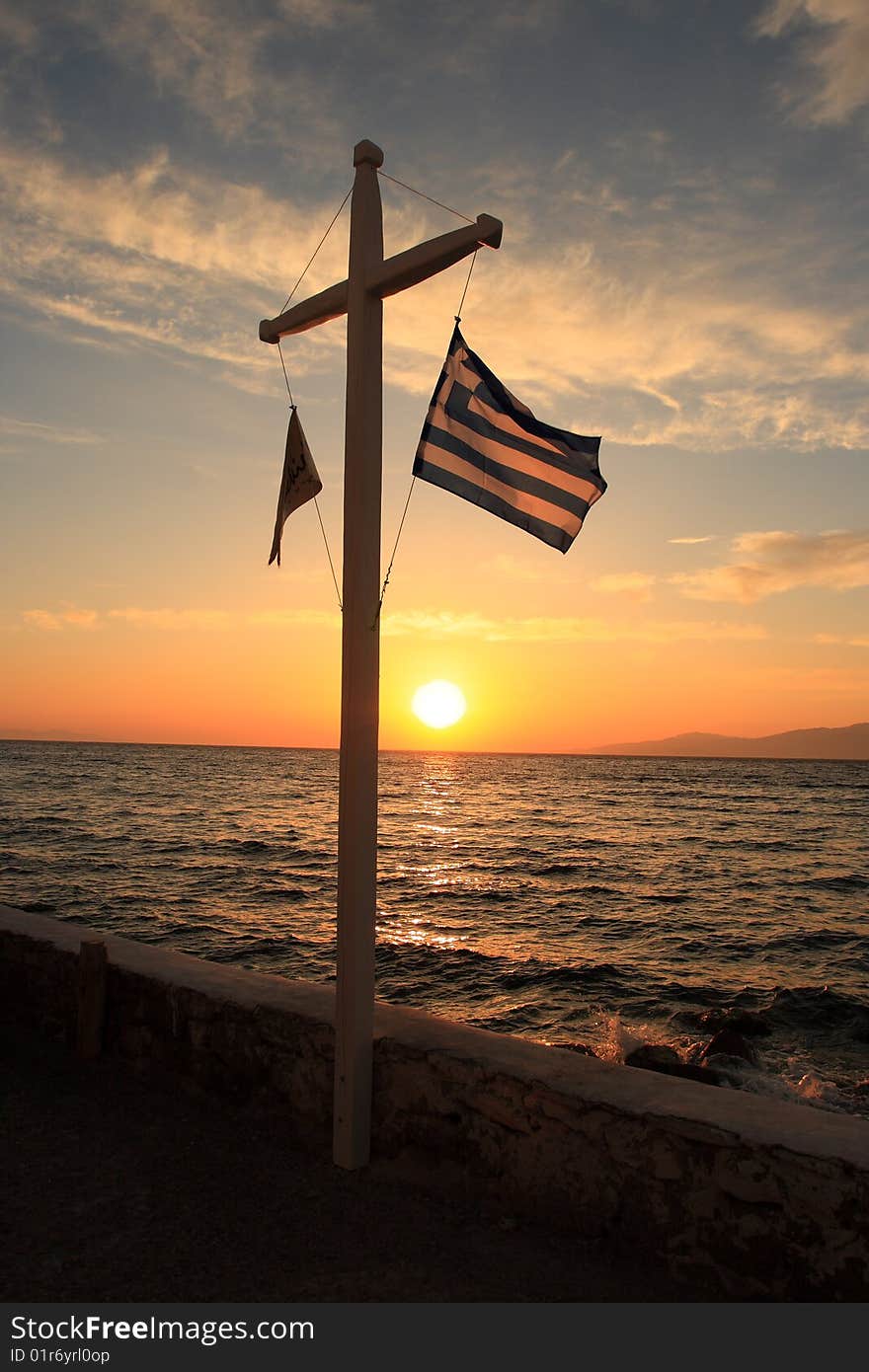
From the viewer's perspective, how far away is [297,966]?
15.4m

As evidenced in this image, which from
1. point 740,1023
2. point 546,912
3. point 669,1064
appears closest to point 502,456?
point 669,1064

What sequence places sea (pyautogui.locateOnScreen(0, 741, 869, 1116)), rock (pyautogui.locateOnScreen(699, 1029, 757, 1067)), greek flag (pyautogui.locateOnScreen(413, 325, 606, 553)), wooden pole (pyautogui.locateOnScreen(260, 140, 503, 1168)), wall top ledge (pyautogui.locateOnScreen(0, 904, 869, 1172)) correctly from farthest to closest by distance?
1. sea (pyautogui.locateOnScreen(0, 741, 869, 1116))
2. rock (pyautogui.locateOnScreen(699, 1029, 757, 1067))
3. greek flag (pyautogui.locateOnScreen(413, 325, 606, 553))
4. wooden pole (pyautogui.locateOnScreen(260, 140, 503, 1168))
5. wall top ledge (pyautogui.locateOnScreen(0, 904, 869, 1172))

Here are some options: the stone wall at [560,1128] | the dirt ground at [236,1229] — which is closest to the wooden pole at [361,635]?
the stone wall at [560,1128]

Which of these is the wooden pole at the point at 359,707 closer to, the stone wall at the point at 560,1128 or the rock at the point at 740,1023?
the stone wall at the point at 560,1128

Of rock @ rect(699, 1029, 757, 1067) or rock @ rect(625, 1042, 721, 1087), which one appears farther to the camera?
rock @ rect(699, 1029, 757, 1067)

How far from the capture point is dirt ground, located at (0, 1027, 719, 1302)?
10.7ft

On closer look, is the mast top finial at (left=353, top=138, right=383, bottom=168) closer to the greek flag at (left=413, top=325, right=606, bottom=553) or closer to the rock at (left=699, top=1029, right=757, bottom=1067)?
the greek flag at (left=413, top=325, right=606, bottom=553)

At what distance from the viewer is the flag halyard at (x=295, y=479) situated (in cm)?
482

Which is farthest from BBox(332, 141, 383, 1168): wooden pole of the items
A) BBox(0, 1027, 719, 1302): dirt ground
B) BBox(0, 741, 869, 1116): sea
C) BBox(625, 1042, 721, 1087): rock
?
BBox(0, 741, 869, 1116): sea

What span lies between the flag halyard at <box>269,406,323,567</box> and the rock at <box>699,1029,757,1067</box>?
9.09 meters

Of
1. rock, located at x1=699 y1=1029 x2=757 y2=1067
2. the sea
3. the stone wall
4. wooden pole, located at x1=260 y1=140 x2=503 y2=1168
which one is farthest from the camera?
the sea

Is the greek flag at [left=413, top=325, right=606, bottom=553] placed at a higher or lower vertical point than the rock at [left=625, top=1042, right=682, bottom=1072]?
higher

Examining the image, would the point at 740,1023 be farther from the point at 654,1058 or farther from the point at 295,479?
the point at 295,479
